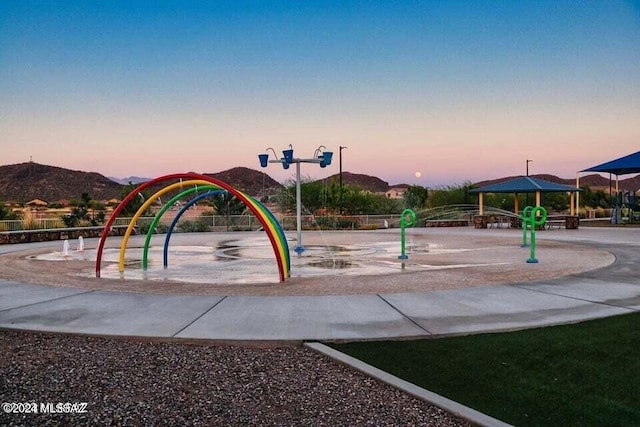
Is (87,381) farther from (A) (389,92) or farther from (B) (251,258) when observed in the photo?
(A) (389,92)

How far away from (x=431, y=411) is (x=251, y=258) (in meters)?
11.8

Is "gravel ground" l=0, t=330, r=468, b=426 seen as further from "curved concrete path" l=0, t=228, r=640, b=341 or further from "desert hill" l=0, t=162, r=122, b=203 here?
"desert hill" l=0, t=162, r=122, b=203

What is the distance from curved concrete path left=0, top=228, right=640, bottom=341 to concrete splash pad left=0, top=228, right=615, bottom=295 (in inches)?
38.6

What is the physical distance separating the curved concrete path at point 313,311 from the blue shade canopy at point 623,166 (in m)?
27.4

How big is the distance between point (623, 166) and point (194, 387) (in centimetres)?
3541

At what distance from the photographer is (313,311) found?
747 centimetres

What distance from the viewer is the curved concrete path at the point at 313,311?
6387 mm

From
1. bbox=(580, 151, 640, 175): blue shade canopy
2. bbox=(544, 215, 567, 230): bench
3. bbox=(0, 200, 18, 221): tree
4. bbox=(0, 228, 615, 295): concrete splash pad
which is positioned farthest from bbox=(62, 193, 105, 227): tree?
bbox=(580, 151, 640, 175): blue shade canopy

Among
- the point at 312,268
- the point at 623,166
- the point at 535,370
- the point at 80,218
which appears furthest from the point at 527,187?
the point at 535,370

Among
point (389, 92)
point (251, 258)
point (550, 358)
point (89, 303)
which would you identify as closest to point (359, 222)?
point (389, 92)

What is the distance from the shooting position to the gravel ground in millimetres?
A: 4035

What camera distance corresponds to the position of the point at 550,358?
522cm

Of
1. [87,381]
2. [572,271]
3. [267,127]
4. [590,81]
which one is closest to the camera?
[87,381]

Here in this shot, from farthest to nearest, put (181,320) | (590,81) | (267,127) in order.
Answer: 1. (267,127)
2. (590,81)
3. (181,320)
